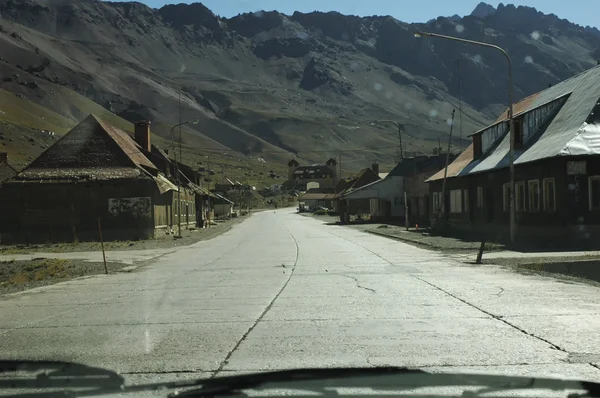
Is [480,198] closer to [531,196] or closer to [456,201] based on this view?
[456,201]

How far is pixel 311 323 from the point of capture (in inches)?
402

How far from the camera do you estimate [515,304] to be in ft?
39.0

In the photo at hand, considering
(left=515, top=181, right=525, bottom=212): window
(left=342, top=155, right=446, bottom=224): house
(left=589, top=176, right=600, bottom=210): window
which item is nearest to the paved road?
(left=589, top=176, right=600, bottom=210): window

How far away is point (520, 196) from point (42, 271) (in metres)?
22.0

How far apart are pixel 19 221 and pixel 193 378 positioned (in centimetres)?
4108

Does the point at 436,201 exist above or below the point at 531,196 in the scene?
above

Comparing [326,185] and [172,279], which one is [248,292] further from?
[326,185]

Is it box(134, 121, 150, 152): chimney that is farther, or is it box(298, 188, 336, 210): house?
box(298, 188, 336, 210): house

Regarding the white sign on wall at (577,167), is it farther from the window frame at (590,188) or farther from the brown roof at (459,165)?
the brown roof at (459,165)

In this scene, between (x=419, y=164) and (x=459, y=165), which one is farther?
(x=419, y=164)

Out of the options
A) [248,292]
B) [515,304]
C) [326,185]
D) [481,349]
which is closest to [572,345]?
[481,349]

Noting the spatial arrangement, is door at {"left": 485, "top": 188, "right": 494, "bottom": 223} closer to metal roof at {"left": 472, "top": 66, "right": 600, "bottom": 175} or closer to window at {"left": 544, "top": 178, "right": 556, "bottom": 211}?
metal roof at {"left": 472, "top": 66, "right": 600, "bottom": 175}

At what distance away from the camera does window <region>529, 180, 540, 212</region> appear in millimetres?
29859

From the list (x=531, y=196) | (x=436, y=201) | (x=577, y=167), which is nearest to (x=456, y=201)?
(x=436, y=201)
